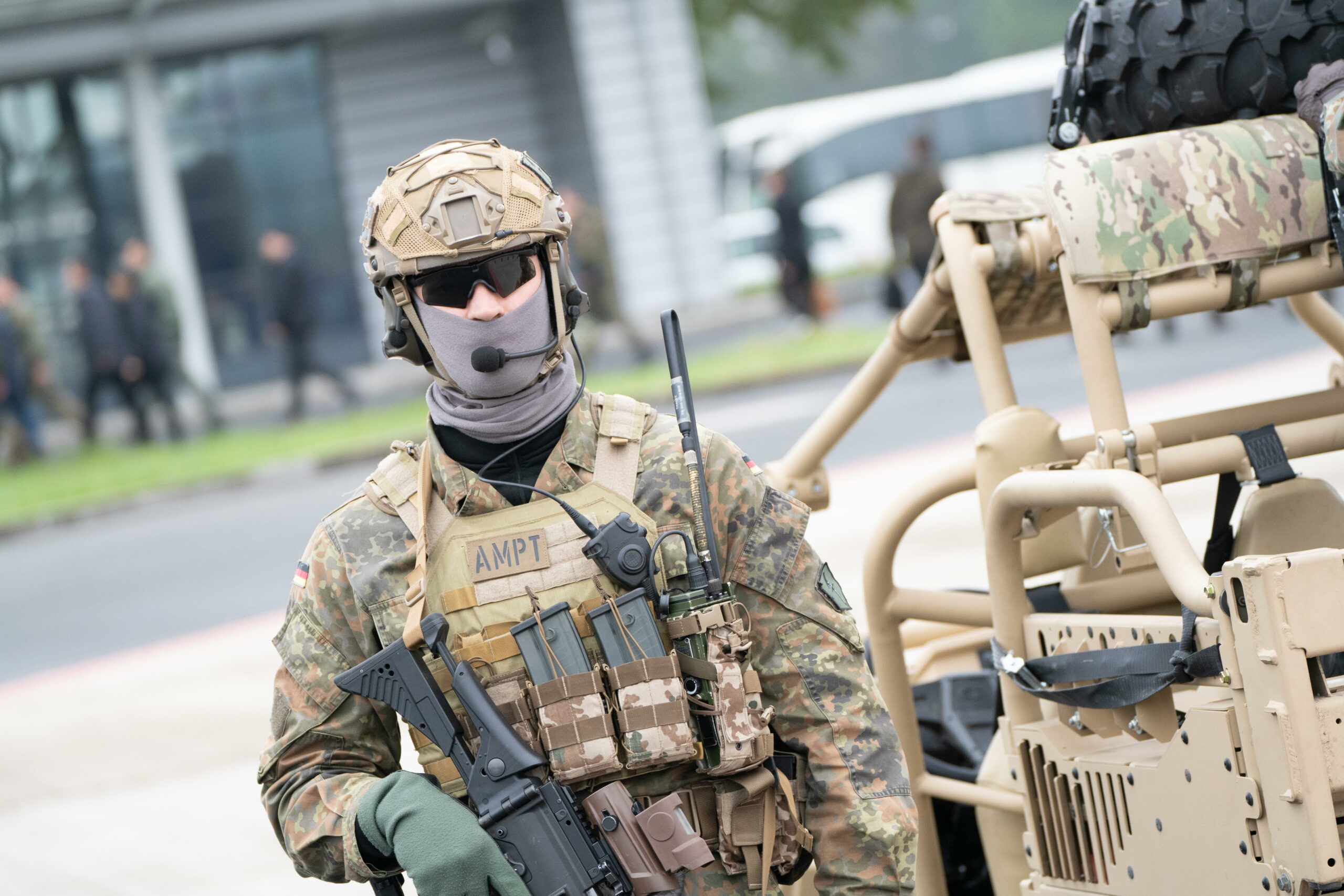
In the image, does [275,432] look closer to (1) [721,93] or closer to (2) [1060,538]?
(1) [721,93]

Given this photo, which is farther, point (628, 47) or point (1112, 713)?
point (628, 47)

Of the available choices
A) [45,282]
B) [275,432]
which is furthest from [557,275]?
[45,282]

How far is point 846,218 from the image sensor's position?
81.9 ft

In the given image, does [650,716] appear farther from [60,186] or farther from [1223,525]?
[60,186]

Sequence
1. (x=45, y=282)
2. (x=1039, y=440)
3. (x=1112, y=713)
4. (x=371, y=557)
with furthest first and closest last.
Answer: (x=45, y=282) < (x=1039, y=440) < (x=1112, y=713) < (x=371, y=557)

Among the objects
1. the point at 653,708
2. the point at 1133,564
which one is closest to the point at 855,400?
the point at 1133,564

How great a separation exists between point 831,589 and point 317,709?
2.59 ft

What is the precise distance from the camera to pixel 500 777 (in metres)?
2.24

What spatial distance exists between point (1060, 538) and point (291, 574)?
7396 mm

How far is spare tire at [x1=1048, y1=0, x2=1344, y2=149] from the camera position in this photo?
115 inches

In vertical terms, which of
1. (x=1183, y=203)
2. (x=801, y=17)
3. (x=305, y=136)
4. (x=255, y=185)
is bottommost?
(x=1183, y=203)

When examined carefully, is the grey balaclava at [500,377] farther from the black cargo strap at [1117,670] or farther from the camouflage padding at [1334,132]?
the camouflage padding at [1334,132]

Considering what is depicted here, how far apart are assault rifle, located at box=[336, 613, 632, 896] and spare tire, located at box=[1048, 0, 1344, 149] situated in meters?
1.75

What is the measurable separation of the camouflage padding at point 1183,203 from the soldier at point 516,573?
0.82 metres
